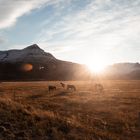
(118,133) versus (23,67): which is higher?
(23,67)

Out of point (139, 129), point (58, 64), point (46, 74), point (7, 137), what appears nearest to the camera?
point (7, 137)

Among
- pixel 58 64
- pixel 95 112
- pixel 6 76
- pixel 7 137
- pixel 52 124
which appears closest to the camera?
pixel 7 137

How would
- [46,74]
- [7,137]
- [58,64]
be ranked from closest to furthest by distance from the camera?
[7,137], [46,74], [58,64]

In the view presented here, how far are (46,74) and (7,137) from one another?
15239 centimetres

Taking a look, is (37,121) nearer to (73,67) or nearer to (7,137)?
(7,137)

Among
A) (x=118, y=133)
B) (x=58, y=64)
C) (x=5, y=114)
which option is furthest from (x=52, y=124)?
(x=58, y=64)

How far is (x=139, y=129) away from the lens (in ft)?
64.7

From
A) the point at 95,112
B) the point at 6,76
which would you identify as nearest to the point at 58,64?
the point at 6,76

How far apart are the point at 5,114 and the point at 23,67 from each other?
15778cm

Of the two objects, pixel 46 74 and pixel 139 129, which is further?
pixel 46 74

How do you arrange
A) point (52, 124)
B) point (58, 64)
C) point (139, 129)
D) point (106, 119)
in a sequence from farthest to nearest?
1. point (58, 64)
2. point (106, 119)
3. point (139, 129)
4. point (52, 124)

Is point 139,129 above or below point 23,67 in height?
below

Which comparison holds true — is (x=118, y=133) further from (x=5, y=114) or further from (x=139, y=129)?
(x=5, y=114)

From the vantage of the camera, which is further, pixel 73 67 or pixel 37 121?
pixel 73 67
